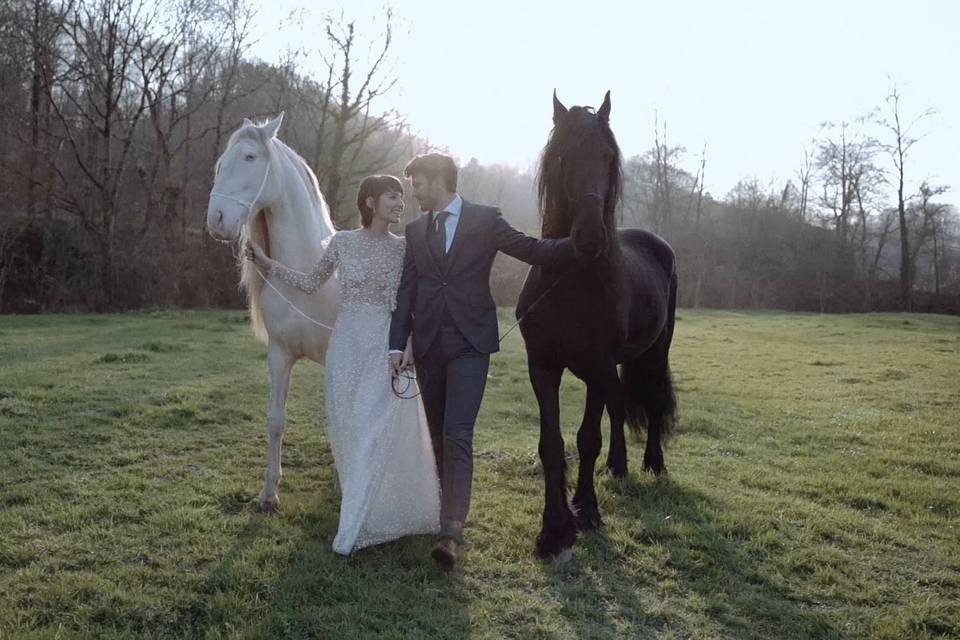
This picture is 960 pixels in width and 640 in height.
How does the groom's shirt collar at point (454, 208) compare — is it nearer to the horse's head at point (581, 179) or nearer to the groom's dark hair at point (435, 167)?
the groom's dark hair at point (435, 167)

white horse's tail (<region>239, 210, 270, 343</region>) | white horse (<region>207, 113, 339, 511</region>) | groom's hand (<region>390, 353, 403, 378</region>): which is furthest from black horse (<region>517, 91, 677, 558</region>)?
white horse's tail (<region>239, 210, 270, 343</region>)

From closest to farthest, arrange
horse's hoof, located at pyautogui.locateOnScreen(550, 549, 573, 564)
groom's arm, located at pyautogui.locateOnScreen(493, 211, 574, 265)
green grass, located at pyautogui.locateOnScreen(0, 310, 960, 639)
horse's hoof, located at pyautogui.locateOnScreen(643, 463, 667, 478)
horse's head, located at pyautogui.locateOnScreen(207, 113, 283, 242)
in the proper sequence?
green grass, located at pyautogui.locateOnScreen(0, 310, 960, 639)
groom's arm, located at pyautogui.locateOnScreen(493, 211, 574, 265)
horse's hoof, located at pyautogui.locateOnScreen(550, 549, 573, 564)
horse's head, located at pyautogui.locateOnScreen(207, 113, 283, 242)
horse's hoof, located at pyautogui.locateOnScreen(643, 463, 667, 478)

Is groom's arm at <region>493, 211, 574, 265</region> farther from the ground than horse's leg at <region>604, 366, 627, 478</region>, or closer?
farther from the ground

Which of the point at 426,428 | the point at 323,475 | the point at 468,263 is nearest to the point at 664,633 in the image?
the point at 426,428

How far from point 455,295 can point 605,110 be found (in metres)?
1.34

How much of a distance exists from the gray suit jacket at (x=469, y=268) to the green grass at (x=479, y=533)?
3.95 feet

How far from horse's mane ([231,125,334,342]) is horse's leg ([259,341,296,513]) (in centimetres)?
40

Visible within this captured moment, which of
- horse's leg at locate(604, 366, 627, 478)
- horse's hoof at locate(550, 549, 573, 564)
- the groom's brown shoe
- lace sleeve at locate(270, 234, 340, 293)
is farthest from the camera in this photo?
horse's leg at locate(604, 366, 627, 478)

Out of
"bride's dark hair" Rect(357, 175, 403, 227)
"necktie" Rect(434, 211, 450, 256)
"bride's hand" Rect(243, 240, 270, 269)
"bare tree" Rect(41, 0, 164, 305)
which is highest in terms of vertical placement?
"bare tree" Rect(41, 0, 164, 305)

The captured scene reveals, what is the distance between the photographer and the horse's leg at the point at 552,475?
378 centimetres

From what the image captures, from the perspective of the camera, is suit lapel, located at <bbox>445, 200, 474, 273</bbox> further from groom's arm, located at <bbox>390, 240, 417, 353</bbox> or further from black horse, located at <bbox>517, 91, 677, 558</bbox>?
black horse, located at <bbox>517, 91, 677, 558</bbox>

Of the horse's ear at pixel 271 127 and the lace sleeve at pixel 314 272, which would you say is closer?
the lace sleeve at pixel 314 272

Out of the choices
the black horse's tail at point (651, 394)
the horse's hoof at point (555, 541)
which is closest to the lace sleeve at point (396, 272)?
the horse's hoof at point (555, 541)

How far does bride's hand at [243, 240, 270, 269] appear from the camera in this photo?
4.27m
